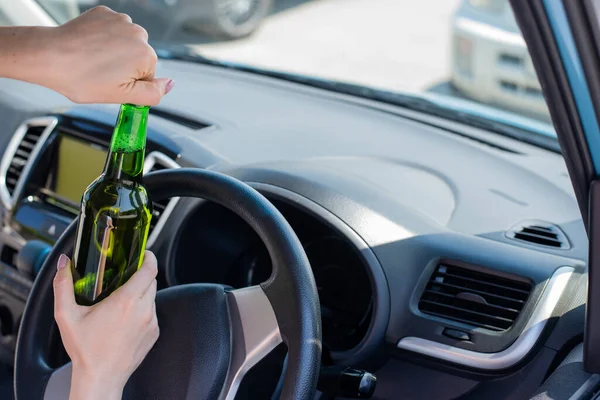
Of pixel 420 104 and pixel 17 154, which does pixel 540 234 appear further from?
pixel 17 154

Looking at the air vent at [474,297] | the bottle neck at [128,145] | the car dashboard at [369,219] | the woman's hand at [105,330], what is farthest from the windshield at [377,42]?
the woman's hand at [105,330]

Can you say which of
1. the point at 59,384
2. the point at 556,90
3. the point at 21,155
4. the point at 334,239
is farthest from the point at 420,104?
the point at 59,384

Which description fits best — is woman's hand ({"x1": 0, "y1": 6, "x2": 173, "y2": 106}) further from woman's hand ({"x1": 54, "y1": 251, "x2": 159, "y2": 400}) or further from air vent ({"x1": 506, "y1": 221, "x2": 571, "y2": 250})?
air vent ({"x1": 506, "y1": 221, "x2": 571, "y2": 250})

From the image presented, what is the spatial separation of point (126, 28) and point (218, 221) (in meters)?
1.09

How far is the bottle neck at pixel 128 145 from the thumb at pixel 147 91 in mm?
66

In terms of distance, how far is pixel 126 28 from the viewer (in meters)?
1.25

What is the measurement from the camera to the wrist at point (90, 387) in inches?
55.9

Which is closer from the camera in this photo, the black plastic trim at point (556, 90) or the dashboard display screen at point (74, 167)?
the black plastic trim at point (556, 90)

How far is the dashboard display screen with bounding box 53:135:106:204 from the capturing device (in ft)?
8.57

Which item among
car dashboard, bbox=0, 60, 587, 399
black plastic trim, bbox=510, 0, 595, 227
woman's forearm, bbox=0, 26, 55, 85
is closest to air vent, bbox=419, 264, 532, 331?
car dashboard, bbox=0, 60, 587, 399

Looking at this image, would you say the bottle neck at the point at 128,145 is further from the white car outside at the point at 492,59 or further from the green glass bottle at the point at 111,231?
the white car outside at the point at 492,59

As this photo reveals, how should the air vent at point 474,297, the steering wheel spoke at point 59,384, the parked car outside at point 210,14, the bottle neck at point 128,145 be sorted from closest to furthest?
the bottle neck at point 128,145 < the steering wheel spoke at point 59,384 < the air vent at point 474,297 < the parked car outside at point 210,14

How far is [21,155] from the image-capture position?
9.11ft

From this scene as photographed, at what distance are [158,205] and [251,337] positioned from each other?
86 centimetres
